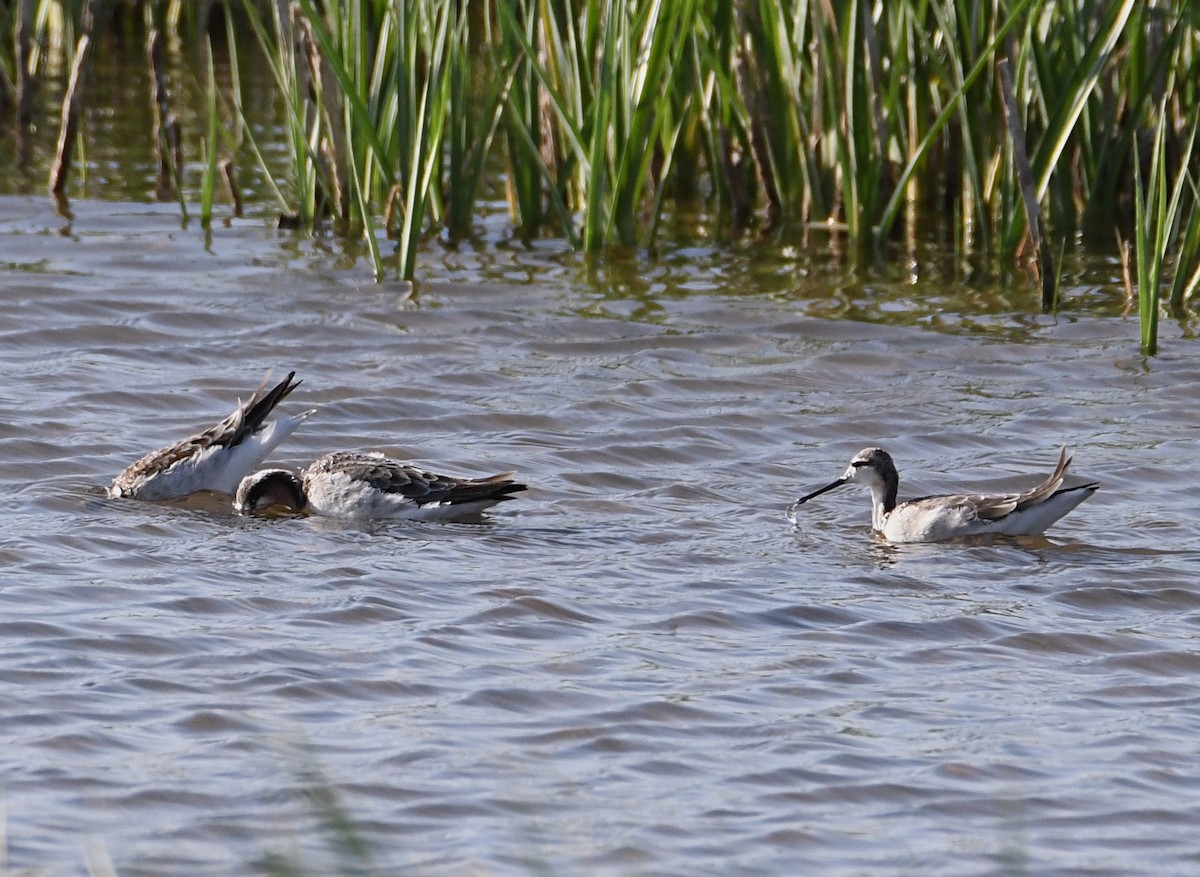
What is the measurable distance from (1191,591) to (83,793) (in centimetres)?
391

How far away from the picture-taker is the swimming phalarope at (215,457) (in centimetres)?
752

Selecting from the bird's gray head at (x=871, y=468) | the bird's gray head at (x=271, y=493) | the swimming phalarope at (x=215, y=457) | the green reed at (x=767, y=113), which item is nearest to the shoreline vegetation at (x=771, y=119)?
the green reed at (x=767, y=113)

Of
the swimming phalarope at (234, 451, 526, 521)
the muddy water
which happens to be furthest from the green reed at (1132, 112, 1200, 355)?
the swimming phalarope at (234, 451, 526, 521)

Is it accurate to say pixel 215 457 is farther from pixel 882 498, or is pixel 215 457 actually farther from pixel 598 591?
pixel 882 498

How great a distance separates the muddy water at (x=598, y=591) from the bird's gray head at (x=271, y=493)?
169 millimetres

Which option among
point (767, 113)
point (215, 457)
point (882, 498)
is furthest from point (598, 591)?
point (767, 113)

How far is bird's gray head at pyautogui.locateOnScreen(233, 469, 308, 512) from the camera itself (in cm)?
765

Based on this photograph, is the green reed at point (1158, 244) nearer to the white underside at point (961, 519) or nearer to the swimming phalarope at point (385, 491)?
the white underside at point (961, 519)

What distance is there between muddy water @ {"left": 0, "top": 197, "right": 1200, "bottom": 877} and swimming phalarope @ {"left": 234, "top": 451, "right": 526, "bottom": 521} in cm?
13

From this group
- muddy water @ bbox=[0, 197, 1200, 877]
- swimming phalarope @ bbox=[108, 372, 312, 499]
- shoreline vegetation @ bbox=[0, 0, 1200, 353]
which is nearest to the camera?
muddy water @ bbox=[0, 197, 1200, 877]

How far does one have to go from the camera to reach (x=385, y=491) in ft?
24.4

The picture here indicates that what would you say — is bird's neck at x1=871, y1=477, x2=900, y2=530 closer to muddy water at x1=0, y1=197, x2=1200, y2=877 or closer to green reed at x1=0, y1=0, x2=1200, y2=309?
muddy water at x1=0, y1=197, x2=1200, y2=877

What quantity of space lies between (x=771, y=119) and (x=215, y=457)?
529cm

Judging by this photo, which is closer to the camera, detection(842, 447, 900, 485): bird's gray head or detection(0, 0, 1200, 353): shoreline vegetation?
detection(842, 447, 900, 485): bird's gray head
